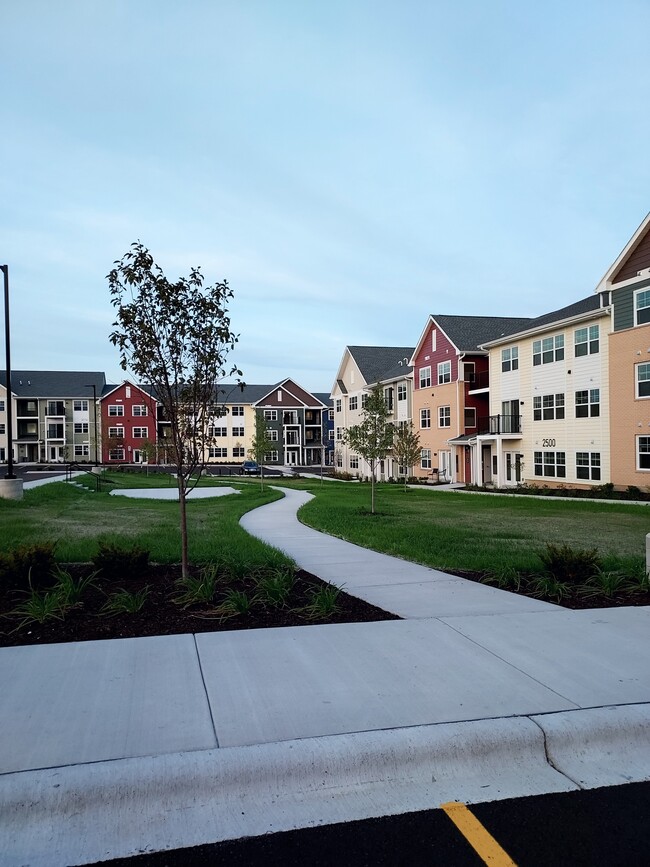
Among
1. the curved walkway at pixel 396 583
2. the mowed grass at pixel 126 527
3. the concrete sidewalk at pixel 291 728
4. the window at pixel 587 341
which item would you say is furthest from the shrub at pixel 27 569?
the window at pixel 587 341

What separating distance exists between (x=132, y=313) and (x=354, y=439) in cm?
1420

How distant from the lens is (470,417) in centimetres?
4334

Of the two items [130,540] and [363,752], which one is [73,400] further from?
[363,752]

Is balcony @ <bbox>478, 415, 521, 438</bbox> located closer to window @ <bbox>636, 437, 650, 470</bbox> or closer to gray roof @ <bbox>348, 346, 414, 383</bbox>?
window @ <bbox>636, 437, 650, 470</bbox>

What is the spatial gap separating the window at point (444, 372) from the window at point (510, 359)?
5981mm

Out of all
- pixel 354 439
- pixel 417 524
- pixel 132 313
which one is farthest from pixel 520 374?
pixel 132 313

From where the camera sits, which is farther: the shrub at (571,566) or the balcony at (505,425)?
the balcony at (505,425)

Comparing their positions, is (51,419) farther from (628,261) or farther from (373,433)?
(628,261)

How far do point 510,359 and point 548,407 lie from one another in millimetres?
4480

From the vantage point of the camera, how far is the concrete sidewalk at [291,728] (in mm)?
3477

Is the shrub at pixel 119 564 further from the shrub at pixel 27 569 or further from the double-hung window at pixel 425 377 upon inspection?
the double-hung window at pixel 425 377

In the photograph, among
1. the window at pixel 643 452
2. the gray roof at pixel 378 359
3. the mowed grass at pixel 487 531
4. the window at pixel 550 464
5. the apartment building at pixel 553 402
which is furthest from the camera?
the gray roof at pixel 378 359

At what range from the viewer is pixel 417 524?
16.5 meters

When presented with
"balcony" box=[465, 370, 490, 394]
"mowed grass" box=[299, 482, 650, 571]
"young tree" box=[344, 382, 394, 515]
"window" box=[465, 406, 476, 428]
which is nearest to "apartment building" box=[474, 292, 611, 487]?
"window" box=[465, 406, 476, 428]
